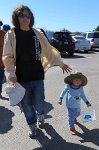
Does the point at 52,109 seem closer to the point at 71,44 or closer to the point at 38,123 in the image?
the point at 38,123

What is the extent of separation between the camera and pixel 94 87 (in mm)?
10312

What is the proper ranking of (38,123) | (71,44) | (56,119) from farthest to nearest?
(71,44), (56,119), (38,123)

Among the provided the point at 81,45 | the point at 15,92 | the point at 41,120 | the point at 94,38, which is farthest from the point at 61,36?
the point at 15,92

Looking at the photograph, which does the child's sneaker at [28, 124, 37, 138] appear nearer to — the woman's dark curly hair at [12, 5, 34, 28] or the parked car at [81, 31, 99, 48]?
the woman's dark curly hair at [12, 5, 34, 28]

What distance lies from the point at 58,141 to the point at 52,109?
2.04 m

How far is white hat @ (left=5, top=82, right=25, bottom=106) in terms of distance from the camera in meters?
5.26

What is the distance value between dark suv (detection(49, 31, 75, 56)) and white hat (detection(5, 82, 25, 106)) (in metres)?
18.0

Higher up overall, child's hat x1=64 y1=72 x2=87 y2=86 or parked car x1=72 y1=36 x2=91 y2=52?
child's hat x1=64 y1=72 x2=87 y2=86

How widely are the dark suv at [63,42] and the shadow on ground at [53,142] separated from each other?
17.4 meters

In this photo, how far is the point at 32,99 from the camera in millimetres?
5648

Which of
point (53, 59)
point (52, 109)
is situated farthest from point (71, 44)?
point (53, 59)

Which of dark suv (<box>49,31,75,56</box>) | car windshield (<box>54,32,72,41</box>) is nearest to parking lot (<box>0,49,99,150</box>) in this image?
dark suv (<box>49,31,75,56</box>)

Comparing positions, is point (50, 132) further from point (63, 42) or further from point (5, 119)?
point (63, 42)

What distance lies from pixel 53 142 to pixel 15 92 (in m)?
0.91
